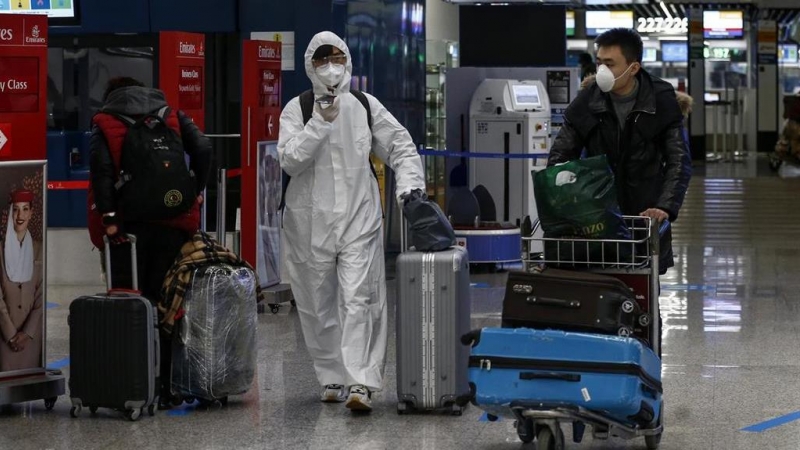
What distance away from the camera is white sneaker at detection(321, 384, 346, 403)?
658cm

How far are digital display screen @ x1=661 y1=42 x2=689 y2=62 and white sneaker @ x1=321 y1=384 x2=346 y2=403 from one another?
25.7 meters

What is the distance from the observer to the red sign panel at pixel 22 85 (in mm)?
6469

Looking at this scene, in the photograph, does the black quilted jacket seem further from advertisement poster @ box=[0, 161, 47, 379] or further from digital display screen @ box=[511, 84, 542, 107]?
digital display screen @ box=[511, 84, 542, 107]

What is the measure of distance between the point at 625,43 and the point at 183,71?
11.9 ft

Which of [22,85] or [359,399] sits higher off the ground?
[22,85]

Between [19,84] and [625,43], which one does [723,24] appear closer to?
[19,84]

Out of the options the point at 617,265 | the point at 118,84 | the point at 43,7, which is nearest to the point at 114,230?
the point at 118,84

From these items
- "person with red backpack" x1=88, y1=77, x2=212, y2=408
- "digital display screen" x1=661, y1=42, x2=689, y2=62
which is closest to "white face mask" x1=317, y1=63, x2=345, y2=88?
"person with red backpack" x1=88, y1=77, x2=212, y2=408

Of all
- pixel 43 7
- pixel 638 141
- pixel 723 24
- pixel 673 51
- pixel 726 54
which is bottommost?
pixel 638 141

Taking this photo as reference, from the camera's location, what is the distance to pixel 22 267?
21.2ft

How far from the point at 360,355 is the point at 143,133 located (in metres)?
1.34

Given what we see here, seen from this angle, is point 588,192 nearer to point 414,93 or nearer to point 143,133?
point 143,133

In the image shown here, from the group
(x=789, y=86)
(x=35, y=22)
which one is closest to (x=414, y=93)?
(x=35, y=22)

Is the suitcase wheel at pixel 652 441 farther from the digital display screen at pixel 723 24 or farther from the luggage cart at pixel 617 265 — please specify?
the digital display screen at pixel 723 24
